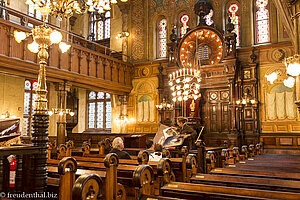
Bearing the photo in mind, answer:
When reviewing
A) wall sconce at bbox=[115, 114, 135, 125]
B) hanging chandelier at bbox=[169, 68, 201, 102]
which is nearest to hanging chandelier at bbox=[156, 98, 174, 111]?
wall sconce at bbox=[115, 114, 135, 125]

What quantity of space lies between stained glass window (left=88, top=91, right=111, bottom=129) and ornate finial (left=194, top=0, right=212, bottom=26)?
8227 mm

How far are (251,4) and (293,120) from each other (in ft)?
20.0

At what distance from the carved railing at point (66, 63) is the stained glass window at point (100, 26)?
124 inches

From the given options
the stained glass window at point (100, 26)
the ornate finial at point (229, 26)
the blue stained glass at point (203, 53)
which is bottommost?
the blue stained glass at point (203, 53)

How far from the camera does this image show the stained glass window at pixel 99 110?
60.7 feet

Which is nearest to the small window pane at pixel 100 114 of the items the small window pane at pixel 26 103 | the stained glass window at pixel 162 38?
the small window pane at pixel 26 103

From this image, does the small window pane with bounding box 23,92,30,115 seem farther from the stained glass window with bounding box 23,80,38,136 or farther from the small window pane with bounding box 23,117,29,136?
the small window pane with bounding box 23,117,29,136

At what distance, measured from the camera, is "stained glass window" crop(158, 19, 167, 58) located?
16173 mm

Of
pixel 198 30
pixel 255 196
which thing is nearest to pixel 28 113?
pixel 198 30

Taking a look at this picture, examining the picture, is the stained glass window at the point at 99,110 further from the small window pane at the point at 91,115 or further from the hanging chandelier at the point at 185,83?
the hanging chandelier at the point at 185,83

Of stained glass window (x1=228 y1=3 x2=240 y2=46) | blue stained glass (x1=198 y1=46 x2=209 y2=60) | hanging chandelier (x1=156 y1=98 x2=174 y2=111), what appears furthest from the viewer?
blue stained glass (x1=198 y1=46 x2=209 y2=60)

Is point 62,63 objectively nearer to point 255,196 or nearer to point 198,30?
point 198,30

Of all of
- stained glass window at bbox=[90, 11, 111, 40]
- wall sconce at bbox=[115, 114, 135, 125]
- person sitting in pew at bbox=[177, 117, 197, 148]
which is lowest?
person sitting in pew at bbox=[177, 117, 197, 148]

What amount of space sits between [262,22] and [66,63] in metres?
9.83
